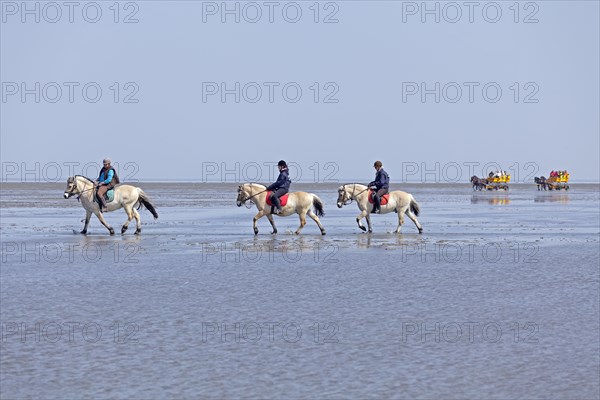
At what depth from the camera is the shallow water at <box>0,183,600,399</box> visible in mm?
8477

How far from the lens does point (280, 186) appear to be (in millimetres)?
28281

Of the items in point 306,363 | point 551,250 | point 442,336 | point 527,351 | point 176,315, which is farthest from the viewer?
point 551,250

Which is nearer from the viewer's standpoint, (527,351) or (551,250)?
(527,351)

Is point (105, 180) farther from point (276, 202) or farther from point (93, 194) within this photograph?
point (276, 202)

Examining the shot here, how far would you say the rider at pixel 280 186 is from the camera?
28.1 meters

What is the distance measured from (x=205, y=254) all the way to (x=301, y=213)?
7.80 meters

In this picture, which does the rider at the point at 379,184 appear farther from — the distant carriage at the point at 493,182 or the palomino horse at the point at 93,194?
the distant carriage at the point at 493,182

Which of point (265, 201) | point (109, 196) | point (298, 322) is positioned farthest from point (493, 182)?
point (298, 322)

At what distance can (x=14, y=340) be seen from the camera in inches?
407

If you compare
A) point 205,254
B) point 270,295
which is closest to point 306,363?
point 270,295

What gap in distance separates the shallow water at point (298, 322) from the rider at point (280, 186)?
4.77 m

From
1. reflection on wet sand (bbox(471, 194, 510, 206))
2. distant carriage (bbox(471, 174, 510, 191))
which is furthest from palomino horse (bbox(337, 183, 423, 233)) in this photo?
distant carriage (bbox(471, 174, 510, 191))

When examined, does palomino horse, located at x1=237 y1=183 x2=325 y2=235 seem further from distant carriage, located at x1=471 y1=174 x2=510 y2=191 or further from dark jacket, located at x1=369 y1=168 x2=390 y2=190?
distant carriage, located at x1=471 y1=174 x2=510 y2=191

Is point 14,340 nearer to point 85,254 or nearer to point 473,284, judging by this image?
point 473,284
